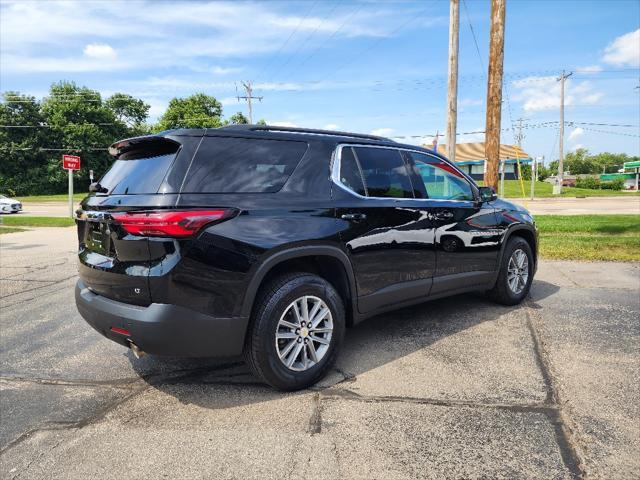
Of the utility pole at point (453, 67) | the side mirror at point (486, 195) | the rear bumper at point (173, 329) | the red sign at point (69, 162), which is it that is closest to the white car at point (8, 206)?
the red sign at point (69, 162)

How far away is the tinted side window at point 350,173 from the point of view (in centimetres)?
368

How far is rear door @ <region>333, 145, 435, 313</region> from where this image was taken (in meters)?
3.61

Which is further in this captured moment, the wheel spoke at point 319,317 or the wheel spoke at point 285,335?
the wheel spoke at point 319,317

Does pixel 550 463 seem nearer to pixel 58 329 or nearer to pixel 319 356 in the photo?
pixel 319 356

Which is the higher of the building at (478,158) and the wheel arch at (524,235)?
the building at (478,158)

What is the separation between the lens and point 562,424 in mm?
2793

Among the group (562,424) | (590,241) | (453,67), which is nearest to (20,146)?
(453,67)

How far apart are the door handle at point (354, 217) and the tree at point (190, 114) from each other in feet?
205

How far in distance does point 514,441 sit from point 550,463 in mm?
225

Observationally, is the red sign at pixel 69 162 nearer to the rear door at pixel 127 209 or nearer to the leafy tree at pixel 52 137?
the rear door at pixel 127 209

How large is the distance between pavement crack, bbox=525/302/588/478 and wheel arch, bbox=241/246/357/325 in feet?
4.91

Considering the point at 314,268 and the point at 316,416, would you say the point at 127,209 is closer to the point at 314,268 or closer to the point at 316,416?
the point at 314,268

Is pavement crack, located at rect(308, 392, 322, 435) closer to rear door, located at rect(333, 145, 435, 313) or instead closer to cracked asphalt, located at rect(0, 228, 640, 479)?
cracked asphalt, located at rect(0, 228, 640, 479)

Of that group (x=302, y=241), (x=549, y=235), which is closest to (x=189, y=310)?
(x=302, y=241)
